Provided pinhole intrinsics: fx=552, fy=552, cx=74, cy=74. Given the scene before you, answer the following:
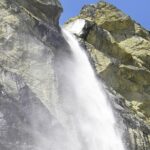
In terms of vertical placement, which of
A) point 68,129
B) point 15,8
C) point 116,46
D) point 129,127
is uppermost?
point 116,46

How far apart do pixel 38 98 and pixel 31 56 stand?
7.45 feet

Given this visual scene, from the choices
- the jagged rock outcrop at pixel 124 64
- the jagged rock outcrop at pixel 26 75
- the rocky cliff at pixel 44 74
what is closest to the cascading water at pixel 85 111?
the rocky cliff at pixel 44 74

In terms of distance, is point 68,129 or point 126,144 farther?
point 126,144

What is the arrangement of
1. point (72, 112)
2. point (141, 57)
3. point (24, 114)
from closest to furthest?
point (24, 114) < point (72, 112) < point (141, 57)

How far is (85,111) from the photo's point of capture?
2127 cm

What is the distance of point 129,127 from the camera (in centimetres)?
2305

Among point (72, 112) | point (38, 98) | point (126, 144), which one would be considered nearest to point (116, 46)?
point (126, 144)

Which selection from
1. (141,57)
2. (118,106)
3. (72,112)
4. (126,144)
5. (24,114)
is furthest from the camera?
(141,57)

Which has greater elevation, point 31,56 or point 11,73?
point 31,56

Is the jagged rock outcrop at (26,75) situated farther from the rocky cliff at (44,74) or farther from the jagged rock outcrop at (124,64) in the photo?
the jagged rock outcrop at (124,64)

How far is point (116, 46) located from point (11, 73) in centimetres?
1286

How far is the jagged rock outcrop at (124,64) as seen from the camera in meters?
23.9

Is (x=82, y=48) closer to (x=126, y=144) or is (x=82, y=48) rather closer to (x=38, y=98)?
(x=126, y=144)

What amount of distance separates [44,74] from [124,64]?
11.4m
